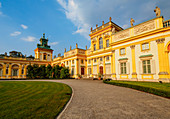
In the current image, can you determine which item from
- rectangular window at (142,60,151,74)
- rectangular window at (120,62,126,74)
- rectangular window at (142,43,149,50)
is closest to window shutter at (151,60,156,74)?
rectangular window at (142,60,151,74)

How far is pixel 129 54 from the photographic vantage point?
1917 cm

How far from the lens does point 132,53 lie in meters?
18.6

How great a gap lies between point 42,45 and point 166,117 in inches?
2151

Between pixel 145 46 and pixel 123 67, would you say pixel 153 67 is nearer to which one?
pixel 145 46

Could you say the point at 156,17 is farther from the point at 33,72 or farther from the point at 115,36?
the point at 33,72

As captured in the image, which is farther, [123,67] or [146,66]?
[123,67]

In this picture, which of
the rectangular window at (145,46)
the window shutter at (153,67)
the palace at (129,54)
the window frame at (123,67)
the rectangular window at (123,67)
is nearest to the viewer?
the palace at (129,54)

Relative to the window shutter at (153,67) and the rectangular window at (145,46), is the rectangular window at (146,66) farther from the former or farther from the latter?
the rectangular window at (145,46)

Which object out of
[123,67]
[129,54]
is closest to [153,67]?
[129,54]

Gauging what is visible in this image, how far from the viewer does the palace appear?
15.3 m

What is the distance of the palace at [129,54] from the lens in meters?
15.3

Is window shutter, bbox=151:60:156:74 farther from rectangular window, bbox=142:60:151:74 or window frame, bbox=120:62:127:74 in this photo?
window frame, bbox=120:62:127:74

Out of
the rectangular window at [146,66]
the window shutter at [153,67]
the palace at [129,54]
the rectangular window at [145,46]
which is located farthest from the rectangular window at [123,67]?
the window shutter at [153,67]

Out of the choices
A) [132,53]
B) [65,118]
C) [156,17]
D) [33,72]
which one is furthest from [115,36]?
[33,72]
